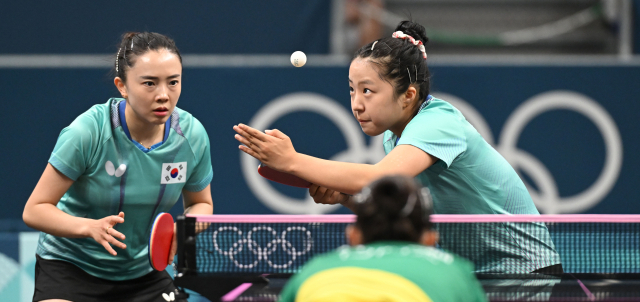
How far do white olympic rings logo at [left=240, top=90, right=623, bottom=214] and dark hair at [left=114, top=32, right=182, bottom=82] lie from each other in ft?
11.7

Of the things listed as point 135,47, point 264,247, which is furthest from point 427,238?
point 135,47

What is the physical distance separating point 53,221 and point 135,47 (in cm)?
89

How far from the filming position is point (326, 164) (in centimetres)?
292

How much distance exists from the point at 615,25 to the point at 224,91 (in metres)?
4.71

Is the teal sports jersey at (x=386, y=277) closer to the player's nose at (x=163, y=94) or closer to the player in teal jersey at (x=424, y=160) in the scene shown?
the player in teal jersey at (x=424, y=160)

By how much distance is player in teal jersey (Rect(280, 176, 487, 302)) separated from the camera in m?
1.81

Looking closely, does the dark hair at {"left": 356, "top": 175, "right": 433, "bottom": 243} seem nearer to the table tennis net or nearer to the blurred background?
the table tennis net

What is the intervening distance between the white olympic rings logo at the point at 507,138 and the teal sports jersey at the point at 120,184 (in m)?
3.48

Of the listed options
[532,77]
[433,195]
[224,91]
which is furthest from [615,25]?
[433,195]

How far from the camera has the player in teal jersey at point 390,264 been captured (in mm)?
1812

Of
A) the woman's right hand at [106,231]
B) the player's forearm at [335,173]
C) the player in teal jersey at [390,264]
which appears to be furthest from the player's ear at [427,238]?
the woman's right hand at [106,231]

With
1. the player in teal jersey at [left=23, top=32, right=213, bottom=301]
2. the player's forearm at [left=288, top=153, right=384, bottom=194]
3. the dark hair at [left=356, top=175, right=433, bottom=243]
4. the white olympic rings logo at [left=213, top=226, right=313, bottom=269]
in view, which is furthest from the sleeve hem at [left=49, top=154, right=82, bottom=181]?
the dark hair at [left=356, top=175, right=433, bottom=243]

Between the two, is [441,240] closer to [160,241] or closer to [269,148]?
[269,148]

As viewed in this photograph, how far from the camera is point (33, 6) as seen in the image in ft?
25.8
